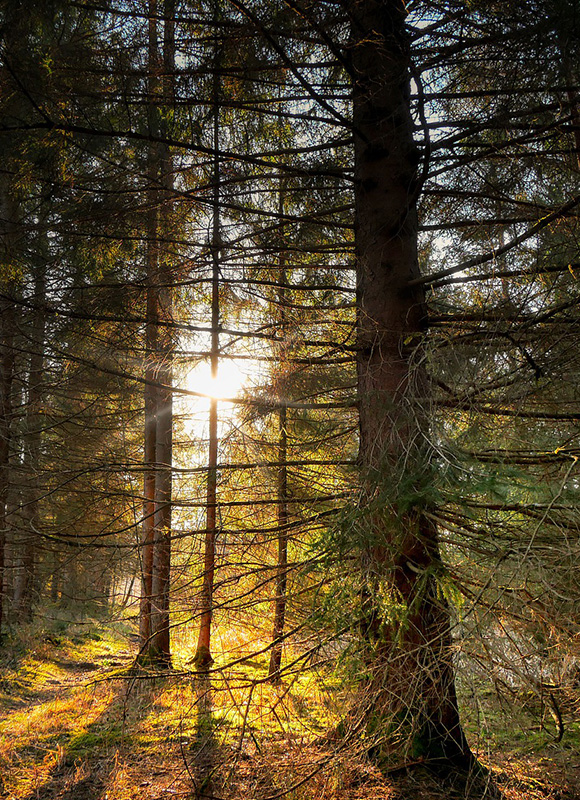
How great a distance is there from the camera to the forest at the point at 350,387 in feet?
9.14

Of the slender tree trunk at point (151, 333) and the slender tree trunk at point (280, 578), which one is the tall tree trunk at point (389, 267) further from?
the slender tree trunk at point (151, 333)

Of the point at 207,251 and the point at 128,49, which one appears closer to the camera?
the point at 128,49

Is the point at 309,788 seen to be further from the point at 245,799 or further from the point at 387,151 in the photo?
the point at 387,151

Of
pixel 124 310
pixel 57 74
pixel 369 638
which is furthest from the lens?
pixel 124 310

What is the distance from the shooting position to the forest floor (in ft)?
10.3

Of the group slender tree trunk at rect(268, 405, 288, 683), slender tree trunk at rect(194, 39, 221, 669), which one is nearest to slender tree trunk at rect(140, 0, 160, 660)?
slender tree trunk at rect(194, 39, 221, 669)

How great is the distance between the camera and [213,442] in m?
5.54

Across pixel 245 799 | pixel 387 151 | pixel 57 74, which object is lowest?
pixel 245 799

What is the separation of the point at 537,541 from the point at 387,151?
3.30m

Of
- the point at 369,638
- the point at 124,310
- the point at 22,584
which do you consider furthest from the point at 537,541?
the point at 22,584

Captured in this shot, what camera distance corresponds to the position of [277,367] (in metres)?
4.90

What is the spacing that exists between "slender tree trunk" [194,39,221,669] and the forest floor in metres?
0.75

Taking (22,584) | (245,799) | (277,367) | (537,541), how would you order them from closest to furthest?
1. (537,541)
2. (245,799)
3. (277,367)
4. (22,584)

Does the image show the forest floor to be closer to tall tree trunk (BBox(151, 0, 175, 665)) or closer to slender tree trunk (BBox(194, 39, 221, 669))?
tall tree trunk (BBox(151, 0, 175, 665))
